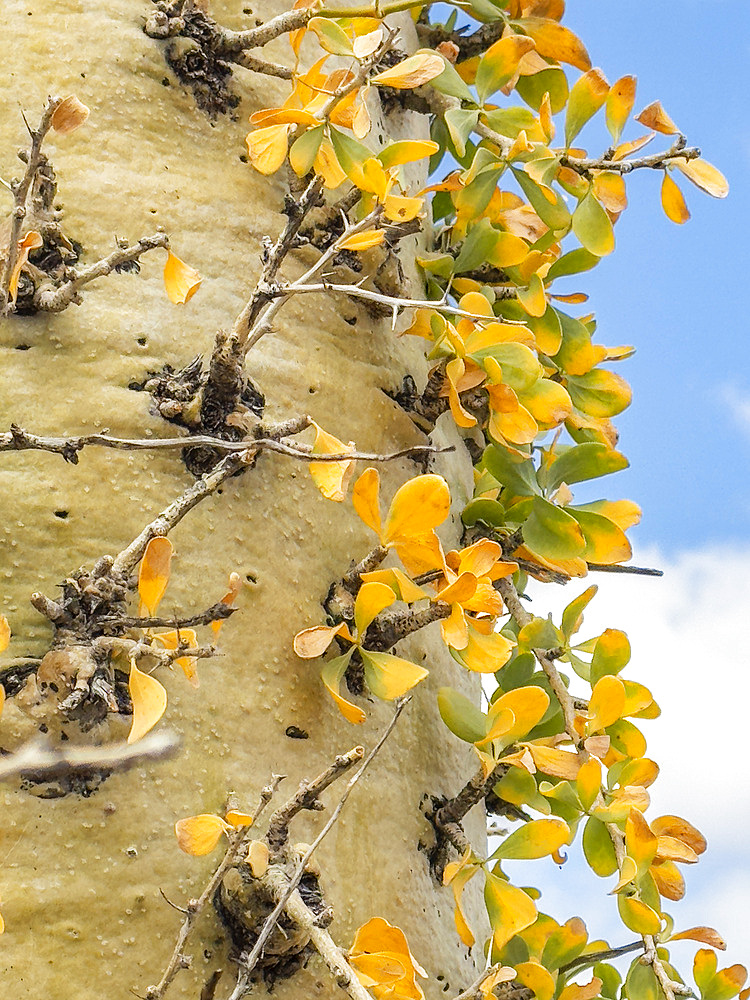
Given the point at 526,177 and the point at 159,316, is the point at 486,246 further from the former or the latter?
the point at 159,316

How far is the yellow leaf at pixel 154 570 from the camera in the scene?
598 mm

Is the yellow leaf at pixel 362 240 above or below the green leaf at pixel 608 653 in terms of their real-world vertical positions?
above

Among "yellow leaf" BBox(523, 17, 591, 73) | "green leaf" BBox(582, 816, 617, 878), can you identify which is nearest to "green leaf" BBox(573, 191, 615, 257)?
"yellow leaf" BBox(523, 17, 591, 73)

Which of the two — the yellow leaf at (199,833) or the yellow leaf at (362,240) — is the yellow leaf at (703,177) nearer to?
the yellow leaf at (362,240)

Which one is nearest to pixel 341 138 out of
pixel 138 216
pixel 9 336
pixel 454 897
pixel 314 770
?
pixel 138 216

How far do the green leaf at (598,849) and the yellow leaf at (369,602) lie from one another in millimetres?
222

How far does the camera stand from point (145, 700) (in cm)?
59

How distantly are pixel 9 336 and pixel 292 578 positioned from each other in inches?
9.3

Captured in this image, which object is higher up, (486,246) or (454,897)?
(486,246)

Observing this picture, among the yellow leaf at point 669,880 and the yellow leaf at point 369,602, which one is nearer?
the yellow leaf at point 369,602

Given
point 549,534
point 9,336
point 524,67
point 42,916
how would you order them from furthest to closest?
point 524,67, point 549,534, point 9,336, point 42,916

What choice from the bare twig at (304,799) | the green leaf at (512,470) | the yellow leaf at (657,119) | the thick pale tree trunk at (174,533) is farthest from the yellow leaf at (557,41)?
the bare twig at (304,799)

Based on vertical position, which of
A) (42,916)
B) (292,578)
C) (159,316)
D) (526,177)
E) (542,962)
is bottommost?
(542,962)

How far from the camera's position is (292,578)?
0.73 meters
